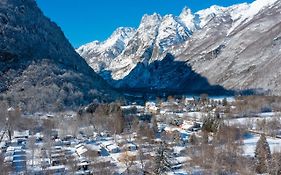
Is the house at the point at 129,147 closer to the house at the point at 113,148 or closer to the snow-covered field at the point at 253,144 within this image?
the house at the point at 113,148

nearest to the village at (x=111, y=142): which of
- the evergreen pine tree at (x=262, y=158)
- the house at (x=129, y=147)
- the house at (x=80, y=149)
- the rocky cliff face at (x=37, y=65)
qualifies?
the house at (x=80, y=149)

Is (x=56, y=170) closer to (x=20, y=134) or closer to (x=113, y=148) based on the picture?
(x=113, y=148)

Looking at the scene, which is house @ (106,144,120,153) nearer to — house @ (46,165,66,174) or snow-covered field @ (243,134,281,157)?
house @ (46,165,66,174)

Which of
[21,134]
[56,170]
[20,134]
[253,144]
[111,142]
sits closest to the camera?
[56,170]

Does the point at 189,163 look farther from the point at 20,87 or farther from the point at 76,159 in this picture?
the point at 20,87

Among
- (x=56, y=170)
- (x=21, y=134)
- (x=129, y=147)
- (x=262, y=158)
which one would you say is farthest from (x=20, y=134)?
(x=262, y=158)

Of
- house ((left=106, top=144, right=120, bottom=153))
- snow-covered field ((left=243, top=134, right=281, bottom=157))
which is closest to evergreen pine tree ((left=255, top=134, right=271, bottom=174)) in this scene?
snow-covered field ((left=243, top=134, right=281, bottom=157))

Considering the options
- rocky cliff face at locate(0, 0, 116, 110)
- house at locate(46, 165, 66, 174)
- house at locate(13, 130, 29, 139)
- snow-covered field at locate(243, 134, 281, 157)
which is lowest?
house at locate(46, 165, 66, 174)
